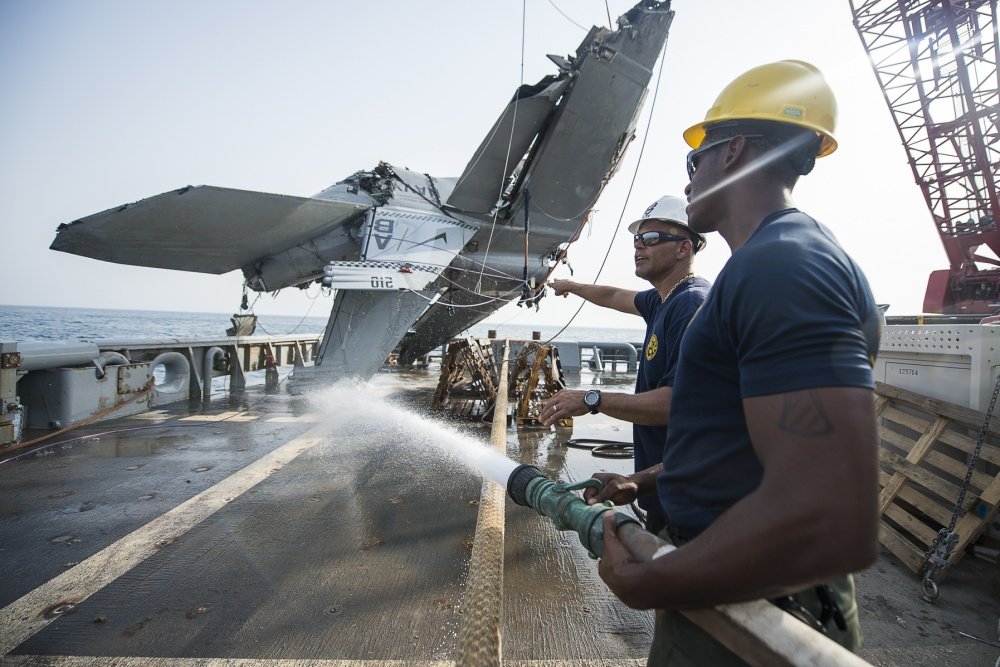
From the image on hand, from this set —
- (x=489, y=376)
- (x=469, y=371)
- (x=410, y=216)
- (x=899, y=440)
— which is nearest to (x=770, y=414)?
(x=899, y=440)

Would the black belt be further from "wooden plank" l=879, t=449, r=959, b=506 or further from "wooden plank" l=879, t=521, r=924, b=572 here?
"wooden plank" l=879, t=449, r=959, b=506

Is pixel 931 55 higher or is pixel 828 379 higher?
pixel 931 55

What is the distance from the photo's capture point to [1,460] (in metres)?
5.70

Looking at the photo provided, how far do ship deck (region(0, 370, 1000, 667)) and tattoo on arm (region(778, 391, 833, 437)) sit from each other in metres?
2.24

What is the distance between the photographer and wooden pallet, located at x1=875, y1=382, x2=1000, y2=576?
3.36m

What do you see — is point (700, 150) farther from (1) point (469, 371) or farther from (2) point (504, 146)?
(2) point (504, 146)

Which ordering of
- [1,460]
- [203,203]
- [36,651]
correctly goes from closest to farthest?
[36,651]
[1,460]
[203,203]

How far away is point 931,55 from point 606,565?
26.6 metres

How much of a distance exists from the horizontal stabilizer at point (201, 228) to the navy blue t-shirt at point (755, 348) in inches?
371

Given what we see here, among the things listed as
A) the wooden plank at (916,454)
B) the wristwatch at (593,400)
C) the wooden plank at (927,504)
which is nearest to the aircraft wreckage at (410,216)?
the wooden plank at (916,454)

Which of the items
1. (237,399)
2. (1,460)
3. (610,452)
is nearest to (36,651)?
(1,460)

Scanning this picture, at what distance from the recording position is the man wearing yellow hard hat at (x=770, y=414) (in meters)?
0.85

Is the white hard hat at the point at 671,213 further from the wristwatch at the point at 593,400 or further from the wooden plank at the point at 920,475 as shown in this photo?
the wooden plank at the point at 920,475

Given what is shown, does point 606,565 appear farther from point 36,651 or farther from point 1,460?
point 1,460
